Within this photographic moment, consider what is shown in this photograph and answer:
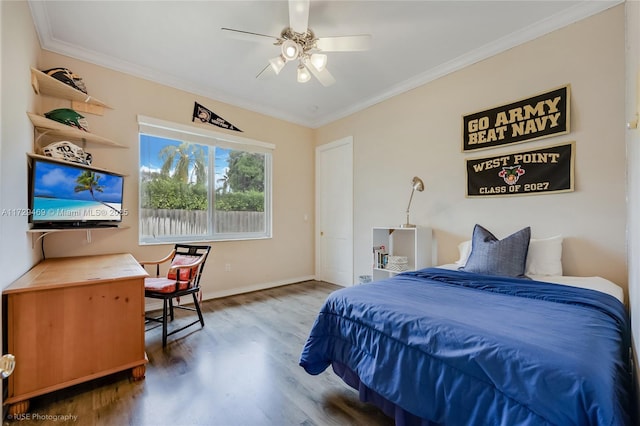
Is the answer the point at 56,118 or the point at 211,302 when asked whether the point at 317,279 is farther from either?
the point at 56,118

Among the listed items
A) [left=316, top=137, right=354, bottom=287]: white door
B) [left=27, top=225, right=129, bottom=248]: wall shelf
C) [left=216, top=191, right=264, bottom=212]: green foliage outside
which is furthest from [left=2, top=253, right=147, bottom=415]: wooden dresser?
[left=316, top=137, right=354, bottom=287]: white door

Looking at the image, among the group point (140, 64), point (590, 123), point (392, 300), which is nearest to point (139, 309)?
point (392, 300)

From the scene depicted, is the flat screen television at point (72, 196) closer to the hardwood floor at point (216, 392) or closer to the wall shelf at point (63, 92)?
the wall shelf at point (63, 92)

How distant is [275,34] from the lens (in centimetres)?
259

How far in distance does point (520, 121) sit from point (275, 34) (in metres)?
2.49

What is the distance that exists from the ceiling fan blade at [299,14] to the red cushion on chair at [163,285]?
2.45 m

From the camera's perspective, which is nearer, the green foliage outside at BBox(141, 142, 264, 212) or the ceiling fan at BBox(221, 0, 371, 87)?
the ceiling fan at BBox(221, 0, 371, 87)

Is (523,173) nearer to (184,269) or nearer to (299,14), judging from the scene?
(299,14)

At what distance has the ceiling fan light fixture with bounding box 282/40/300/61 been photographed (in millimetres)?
2316

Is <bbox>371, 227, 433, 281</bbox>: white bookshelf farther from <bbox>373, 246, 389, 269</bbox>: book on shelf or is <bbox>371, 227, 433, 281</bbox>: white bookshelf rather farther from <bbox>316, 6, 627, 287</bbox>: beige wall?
<bbox>316, 6, 627, 287</bbox>: beige wall

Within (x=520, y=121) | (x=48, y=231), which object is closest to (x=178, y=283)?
(x=48, y=231)

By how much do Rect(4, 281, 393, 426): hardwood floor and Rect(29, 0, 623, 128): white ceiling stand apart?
2.89m

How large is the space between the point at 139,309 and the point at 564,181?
3571mm

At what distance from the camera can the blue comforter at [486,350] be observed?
90 cm
